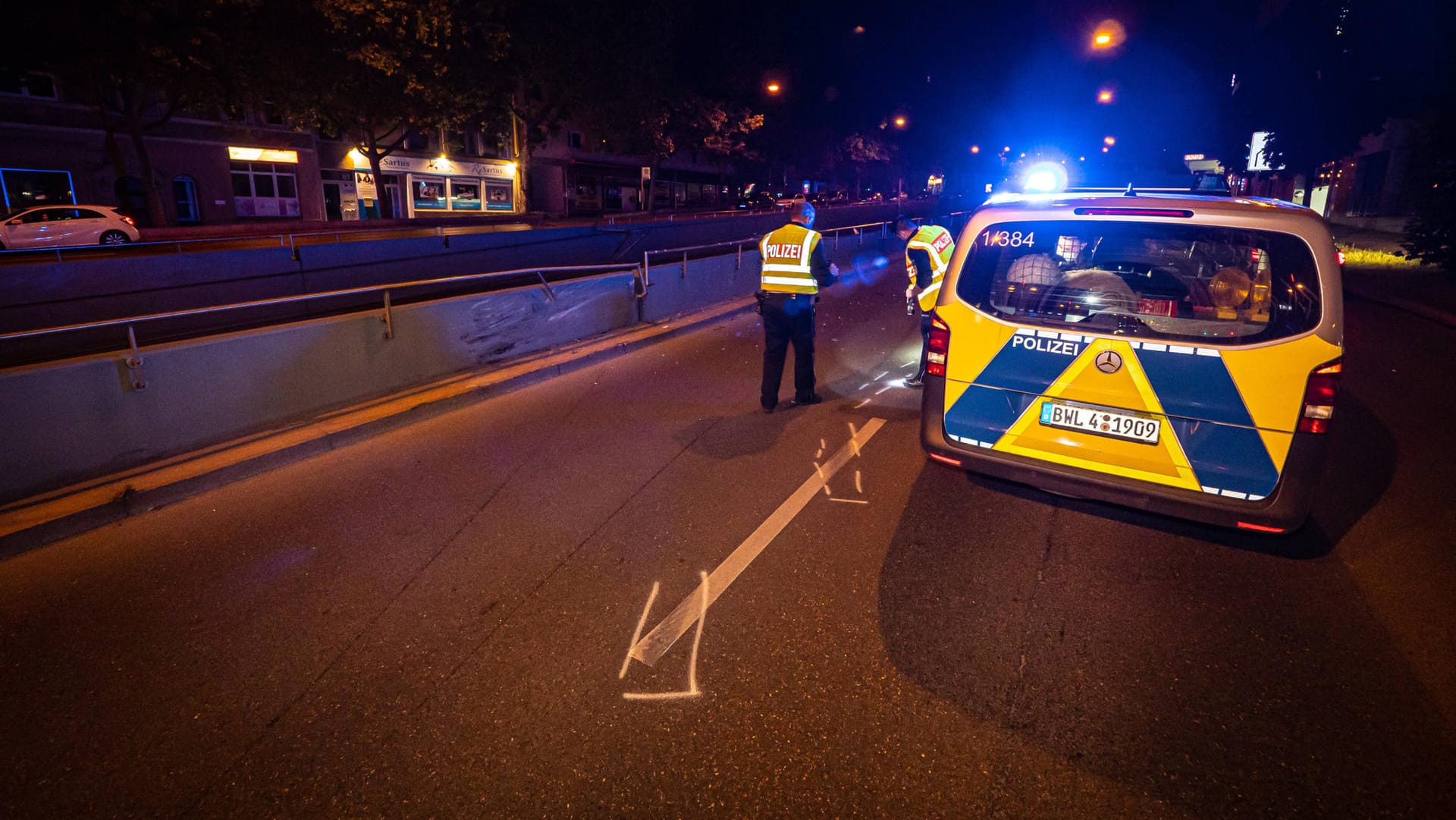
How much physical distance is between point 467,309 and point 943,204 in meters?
28.2

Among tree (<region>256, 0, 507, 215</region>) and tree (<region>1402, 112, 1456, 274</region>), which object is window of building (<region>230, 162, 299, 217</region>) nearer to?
tree (<region>256, 0, 507, 215</region>)

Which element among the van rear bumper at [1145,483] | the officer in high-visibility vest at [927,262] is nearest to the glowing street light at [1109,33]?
the officer in high-visibility vest at [927,262]

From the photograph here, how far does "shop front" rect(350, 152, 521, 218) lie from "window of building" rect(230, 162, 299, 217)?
3420 millimetres


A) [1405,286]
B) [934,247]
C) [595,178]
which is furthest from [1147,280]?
[595,178]

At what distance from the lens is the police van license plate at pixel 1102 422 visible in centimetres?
372

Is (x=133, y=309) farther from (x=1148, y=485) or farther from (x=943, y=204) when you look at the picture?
(x=943, y=204)

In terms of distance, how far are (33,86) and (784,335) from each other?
3389 centimetres

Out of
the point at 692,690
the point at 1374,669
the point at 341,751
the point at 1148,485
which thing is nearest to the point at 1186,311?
the point at 1148,485

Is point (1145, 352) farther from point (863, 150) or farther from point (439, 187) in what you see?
point (863, 150)

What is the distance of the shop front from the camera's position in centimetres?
3831

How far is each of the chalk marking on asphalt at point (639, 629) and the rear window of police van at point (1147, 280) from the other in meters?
2.42

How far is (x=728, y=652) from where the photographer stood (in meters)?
3.29

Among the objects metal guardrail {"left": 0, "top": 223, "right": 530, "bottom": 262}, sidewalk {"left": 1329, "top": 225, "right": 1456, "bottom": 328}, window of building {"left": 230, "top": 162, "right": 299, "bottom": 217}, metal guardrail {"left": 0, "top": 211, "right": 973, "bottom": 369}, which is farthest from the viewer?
window of building {"left": 230, "top": 162, "right": 299, "bottom": 217}

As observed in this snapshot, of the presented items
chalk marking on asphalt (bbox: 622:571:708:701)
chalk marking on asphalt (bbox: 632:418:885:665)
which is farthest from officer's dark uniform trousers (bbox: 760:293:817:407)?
chalk marking on asphalt (bbox: 622:571:708:701)
